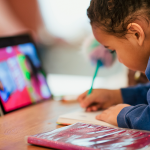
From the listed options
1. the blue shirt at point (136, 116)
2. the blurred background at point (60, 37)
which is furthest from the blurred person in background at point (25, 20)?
the blue shirt at point (136, 116)

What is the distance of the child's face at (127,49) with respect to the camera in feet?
2.28

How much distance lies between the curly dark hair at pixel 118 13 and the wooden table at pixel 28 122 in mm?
333

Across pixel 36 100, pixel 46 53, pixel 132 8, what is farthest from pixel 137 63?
pixel 46 53

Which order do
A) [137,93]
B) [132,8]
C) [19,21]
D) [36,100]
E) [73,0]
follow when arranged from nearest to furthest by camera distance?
[132,8]
[137,93]
[36,100]
[73,0]
[19,21]

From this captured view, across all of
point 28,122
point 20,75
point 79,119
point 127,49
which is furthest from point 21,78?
point 127,49

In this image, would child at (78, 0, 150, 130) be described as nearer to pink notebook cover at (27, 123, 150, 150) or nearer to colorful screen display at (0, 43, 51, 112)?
pink notebook cover at (27, 123, 150, 150)

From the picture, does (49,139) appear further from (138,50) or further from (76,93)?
(76,93)

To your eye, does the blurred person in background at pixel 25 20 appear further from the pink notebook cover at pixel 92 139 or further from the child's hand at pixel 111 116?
the pink notebook cover at pixel 92 139

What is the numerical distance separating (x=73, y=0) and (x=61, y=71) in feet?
1.21

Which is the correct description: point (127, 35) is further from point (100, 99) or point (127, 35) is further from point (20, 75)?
point (20, 75)

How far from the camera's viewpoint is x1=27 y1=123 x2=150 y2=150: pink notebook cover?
46cm

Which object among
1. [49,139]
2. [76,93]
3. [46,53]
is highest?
[46,53]

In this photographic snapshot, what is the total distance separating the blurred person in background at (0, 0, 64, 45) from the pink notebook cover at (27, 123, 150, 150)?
2.45 feet

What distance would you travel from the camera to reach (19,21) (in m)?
1.27
